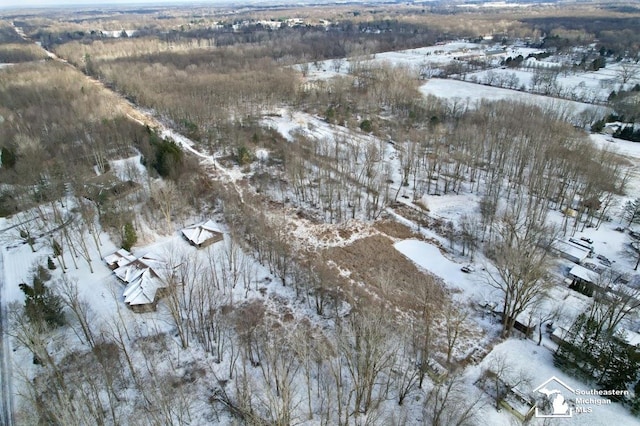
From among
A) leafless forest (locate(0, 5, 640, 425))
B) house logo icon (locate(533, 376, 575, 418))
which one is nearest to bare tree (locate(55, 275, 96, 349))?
leafless forest (locate(0, 5, 640, 425))

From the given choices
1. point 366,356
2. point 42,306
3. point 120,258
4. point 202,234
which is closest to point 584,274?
point 366,356

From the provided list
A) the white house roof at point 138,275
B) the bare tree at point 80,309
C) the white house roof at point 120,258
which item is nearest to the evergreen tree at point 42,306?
the bare tree at point 80,309

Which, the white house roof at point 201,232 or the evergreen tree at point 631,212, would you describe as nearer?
the white house roof at point 201,232

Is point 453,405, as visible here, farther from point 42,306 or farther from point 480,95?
point 480,95

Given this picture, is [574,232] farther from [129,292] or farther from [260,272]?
[129,292]

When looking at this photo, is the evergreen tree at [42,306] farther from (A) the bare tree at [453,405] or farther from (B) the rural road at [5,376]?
(A) the bare tree at [453,405]

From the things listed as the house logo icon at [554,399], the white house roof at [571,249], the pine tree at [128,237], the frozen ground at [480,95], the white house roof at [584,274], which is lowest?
the house logo icon at [554,399]
